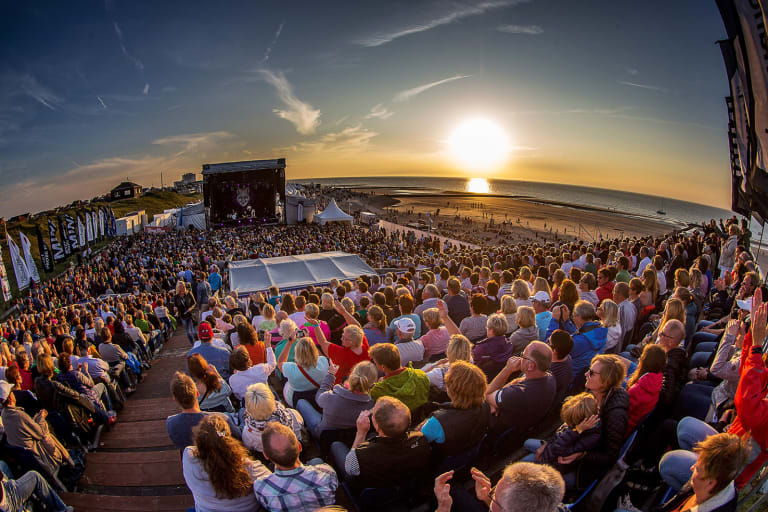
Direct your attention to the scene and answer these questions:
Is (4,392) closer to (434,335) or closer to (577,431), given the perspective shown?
(434,335)

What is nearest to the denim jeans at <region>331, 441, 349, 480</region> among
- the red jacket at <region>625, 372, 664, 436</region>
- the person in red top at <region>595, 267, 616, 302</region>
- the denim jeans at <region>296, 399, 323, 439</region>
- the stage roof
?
the denim jeans at <region>296, 399, 323, 439</region>

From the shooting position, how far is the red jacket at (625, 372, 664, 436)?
100 inches

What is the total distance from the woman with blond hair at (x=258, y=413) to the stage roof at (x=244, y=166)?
31.4 m

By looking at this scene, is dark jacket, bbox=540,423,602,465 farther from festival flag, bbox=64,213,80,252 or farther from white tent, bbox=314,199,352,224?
white tent, bbox=314,199,352,224

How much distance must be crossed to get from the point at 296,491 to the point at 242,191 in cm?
3331

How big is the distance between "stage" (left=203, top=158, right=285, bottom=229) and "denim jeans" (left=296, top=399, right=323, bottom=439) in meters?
30.9

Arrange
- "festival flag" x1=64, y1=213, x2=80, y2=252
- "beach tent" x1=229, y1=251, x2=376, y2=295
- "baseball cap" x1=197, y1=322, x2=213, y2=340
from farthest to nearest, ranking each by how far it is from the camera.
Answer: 1. "festival flag" x1=64, y1=213, x2=80, y2=252
2. "beach tent" x1=229, y1=251, x2=376, y2=295
3. "baseball cap" x1=197, y1=322, x2=213, y2=340

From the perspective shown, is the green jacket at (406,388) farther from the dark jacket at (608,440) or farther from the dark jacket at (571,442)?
the dark jacket at (608,440)

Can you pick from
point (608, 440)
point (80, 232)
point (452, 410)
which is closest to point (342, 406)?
point (452, 410)

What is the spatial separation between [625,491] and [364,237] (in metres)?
24.1

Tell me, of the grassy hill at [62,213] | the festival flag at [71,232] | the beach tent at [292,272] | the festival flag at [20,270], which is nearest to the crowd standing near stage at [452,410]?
the beach tent at [292,272]

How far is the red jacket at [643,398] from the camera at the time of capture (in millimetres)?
2549

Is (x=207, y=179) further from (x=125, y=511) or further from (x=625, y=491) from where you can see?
(x=625, y=491)

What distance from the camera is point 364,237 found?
26.1m
